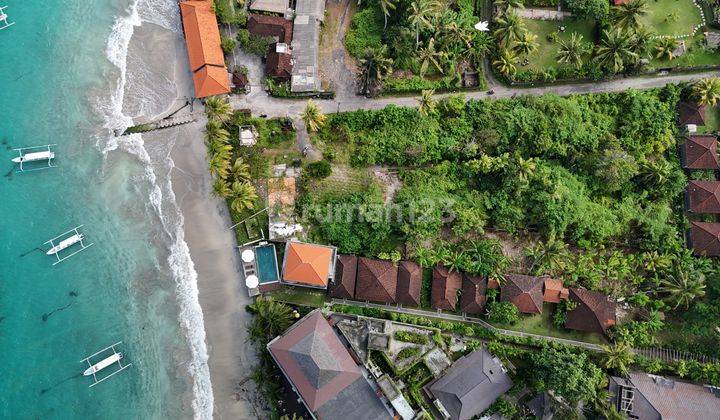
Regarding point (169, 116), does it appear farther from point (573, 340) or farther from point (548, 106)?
point (573, 340)

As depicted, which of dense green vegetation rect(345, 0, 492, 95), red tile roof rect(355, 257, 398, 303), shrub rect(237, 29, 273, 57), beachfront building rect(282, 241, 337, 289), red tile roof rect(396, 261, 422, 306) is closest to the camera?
beachfront building rect(282, 241, 337, 289)

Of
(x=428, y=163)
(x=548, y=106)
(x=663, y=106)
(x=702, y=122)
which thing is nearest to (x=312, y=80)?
(x=428, y=163)

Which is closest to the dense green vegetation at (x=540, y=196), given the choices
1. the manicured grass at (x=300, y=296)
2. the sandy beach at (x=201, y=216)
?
the manicured grass at (x=300, y=296)

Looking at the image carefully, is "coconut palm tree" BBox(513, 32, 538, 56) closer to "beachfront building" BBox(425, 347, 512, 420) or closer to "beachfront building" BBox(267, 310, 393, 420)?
"beachfront building" BBox(425, 347, 512, 420)

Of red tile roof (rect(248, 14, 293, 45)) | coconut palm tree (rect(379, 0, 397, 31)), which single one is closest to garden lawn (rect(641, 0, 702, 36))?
coconut palm tree (rect(379, 0, 397, 31))

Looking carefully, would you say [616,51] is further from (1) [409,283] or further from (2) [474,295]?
(1) [409,283]

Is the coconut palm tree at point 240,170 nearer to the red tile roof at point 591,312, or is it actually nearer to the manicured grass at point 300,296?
the manicured grass at point 300,296

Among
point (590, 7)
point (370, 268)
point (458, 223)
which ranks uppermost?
point (590, 7)
